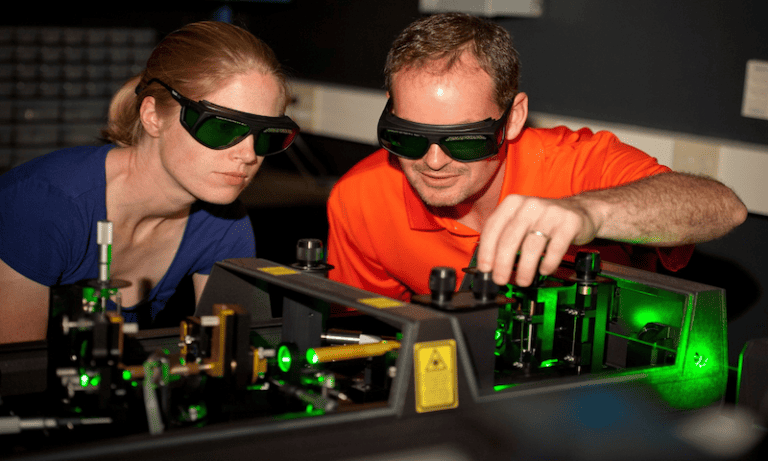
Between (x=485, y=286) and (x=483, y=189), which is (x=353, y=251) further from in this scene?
(x=485, y=286)

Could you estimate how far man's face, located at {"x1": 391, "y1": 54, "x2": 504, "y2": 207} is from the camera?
4.80ft

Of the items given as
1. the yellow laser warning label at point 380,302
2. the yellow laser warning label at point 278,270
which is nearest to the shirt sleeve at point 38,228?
the yellow laser warning label at point 278,270

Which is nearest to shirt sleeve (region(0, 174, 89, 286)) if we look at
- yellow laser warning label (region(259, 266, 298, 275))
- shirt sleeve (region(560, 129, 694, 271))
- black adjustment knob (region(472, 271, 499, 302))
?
yellow laser warning label (region(259, 266, 298, 275))

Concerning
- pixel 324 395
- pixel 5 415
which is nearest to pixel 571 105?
pixel 324 395

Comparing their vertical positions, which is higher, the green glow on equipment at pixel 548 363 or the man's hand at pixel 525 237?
the man's hand at pixel 525 237

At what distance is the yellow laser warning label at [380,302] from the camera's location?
946mm

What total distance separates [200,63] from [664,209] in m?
0.94

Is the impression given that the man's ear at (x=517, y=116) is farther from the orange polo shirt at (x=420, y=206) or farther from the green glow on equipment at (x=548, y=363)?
the green glow on equipment at (x=548, y=363)

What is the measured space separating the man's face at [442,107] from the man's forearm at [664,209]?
1.10 feet

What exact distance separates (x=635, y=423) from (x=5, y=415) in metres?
0.81

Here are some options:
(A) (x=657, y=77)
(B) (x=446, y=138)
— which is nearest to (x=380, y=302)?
(B) (x=446, y=138)

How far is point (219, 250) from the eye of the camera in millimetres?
1780

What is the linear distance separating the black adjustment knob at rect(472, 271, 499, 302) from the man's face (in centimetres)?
49

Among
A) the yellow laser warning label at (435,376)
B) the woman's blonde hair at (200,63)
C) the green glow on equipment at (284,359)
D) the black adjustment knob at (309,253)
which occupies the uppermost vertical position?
the woman's blonde hair at (200,63)
